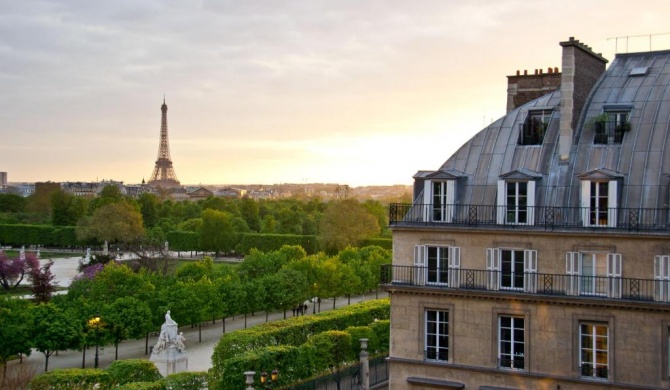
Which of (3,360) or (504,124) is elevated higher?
(504,124)

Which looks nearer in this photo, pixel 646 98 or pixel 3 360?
pixel 646 98

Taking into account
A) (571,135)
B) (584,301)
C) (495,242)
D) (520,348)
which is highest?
(571,135)

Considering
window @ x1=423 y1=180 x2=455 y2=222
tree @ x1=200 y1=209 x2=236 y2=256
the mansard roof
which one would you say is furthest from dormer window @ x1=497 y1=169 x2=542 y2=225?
tree @ x1=200 y1=209 x2=236 y2=256

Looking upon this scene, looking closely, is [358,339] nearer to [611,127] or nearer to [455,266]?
[455,266]

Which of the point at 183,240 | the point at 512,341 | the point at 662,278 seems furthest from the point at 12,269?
the point at 662,278

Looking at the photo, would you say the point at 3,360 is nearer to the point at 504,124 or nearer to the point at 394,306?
the point at 394,306

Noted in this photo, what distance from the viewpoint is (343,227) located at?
92875mm

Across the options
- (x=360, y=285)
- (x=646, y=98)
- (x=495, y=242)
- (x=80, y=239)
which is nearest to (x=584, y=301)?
(x=495, y=242)

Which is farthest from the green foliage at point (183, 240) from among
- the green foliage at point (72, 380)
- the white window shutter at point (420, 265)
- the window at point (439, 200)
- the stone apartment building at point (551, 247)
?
the white window shutter at point (420, 265)

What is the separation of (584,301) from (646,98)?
301 inches

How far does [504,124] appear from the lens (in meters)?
29.3

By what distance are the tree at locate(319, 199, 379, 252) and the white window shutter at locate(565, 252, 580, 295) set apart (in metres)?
66.3

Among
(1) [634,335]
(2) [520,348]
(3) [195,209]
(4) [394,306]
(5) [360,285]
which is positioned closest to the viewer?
(1) [634,335]

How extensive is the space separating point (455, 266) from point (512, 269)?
6.67ft
